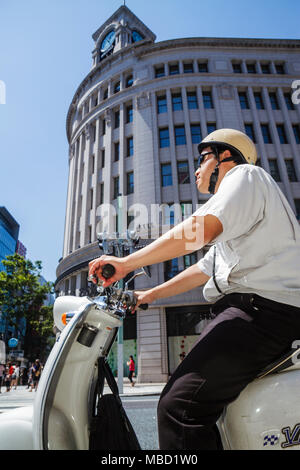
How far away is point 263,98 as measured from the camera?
23875 mm

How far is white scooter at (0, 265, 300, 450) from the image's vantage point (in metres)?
1.05

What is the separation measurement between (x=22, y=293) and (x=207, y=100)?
25.8 metres

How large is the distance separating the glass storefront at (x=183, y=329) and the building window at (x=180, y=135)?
12.3 meters

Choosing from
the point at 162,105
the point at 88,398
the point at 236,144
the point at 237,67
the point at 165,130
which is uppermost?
the point at 237,67

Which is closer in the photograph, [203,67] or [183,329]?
[183,329]

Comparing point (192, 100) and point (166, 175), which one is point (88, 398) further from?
point (192, 100)

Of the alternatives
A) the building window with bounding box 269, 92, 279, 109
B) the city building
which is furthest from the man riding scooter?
the building window with bounding box 269, 92, 279, 109

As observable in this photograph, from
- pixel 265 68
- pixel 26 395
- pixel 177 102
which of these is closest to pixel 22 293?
pixel 26 395

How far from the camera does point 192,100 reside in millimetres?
23531

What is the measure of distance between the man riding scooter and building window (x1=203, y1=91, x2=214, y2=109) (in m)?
24.4

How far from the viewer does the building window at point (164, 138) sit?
22.6 m

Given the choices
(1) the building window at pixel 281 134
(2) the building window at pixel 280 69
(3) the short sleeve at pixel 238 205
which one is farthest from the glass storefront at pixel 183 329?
(2) the building window at pixel 280 69

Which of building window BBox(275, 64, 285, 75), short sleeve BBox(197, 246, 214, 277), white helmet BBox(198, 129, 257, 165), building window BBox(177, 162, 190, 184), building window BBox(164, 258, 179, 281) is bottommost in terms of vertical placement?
short sleeve BBox(197, 246, 214, 277)

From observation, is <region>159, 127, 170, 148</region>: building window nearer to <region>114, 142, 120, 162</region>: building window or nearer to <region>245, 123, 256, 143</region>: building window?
<region>114, 142, 120, 162</region>: building window
